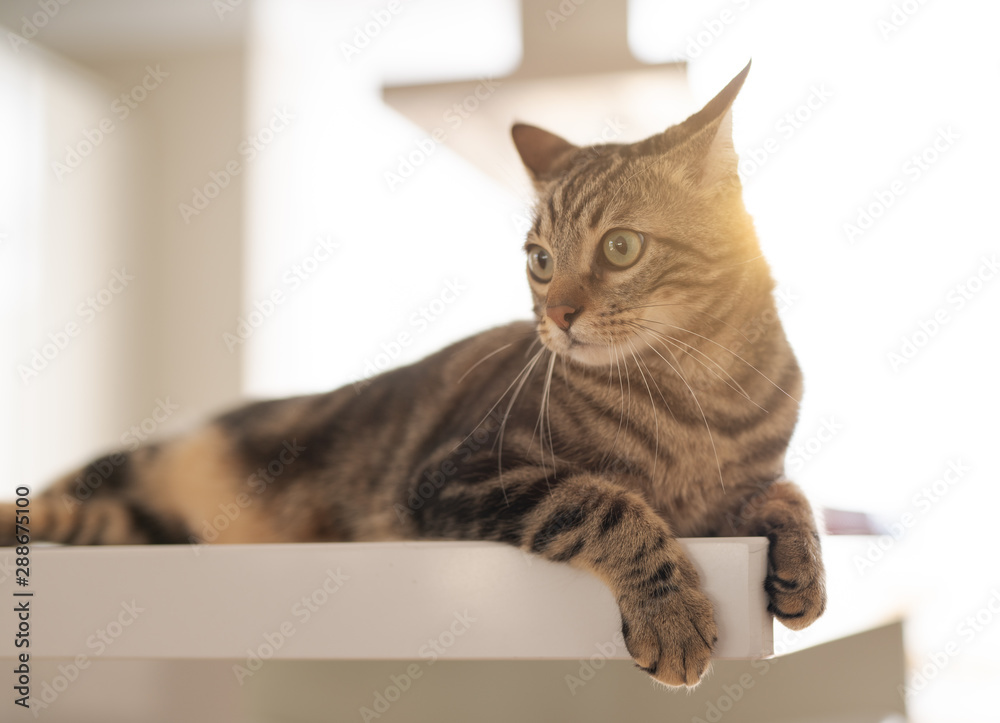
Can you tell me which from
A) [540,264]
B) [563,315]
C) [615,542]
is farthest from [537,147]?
[615,542]

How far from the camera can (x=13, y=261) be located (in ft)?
7.13

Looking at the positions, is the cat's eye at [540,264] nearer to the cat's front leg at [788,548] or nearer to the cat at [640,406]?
the cat at [640,406]

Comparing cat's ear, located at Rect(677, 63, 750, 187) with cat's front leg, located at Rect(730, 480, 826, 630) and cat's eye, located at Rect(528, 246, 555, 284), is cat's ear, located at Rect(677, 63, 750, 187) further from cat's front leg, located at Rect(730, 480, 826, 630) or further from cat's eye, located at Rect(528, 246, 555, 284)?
cat's front leg, located at Rect(730, 480, 826, 630)

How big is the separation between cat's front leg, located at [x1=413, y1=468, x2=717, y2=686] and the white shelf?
2cm

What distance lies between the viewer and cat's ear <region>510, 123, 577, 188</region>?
113 cm

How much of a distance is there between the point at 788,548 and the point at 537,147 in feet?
2.21

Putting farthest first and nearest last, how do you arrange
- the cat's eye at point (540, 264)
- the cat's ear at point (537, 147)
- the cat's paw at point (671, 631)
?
the cat's ear at point (537, 147) → the cat's eye at point (540, 264) → the cat's paw at point (671, 631)

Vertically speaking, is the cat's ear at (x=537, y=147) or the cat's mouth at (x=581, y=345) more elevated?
the cat's ear at (x=537, y=147)

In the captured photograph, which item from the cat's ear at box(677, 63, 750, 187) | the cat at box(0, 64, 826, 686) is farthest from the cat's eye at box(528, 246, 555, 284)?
the cat's ear at box(677, 63, 750, 187)

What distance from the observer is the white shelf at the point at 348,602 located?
661 millimetres

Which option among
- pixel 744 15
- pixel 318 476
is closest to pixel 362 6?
pixel 744 15

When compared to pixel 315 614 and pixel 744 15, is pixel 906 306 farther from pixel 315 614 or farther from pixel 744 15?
pixel 315 614

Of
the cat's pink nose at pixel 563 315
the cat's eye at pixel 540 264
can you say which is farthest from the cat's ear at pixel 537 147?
the cat's pink nose at pixel 563 315

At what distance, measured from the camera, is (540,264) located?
1.00 metres
